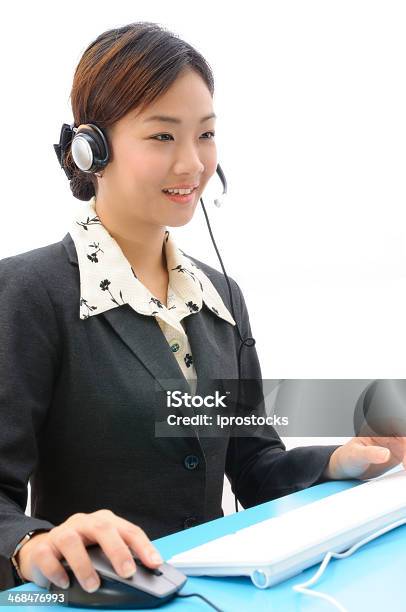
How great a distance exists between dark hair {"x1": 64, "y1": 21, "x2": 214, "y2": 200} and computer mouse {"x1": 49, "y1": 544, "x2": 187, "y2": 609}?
0.70 metres

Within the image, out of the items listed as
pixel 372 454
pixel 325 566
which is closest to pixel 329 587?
pixel 325 566

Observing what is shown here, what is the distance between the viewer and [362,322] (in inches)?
83.5

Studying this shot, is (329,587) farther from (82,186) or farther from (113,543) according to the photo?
(82,186)

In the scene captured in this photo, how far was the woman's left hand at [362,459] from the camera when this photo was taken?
3.53 feet

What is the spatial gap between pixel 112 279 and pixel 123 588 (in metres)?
0.59

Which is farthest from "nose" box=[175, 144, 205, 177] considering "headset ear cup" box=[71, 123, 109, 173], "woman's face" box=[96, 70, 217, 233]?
"headset ear cup" box=[71, 123, 109, 173]

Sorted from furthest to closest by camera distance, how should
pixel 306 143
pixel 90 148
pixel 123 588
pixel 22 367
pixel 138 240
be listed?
pixel 306 143 → pixel 138 240 → pixel 90 148 → pixel 22 367 → pixel 123 588

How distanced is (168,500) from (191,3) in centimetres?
141

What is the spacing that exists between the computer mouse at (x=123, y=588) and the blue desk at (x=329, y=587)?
0.02 meters

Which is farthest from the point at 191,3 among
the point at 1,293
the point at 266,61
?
the point at 1,293

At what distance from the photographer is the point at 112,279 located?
1.16 m

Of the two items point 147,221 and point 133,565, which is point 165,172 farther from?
point 133,565

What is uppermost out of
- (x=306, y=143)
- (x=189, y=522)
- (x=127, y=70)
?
(x=306, y=143)

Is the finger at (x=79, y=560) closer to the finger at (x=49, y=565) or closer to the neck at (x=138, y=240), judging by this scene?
the finger at (x=49, y=565)
